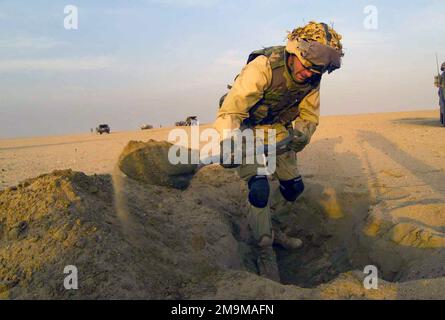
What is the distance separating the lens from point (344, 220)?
452 cm

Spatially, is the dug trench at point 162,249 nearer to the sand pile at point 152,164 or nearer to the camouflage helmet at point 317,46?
the sand pile at point 152,164

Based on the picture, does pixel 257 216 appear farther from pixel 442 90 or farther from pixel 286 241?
pixel 442 90

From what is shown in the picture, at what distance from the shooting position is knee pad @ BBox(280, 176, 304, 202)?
424 cm

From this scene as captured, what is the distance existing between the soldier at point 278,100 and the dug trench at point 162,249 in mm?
348

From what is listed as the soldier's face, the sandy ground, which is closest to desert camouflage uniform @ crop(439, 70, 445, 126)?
the sandy ground

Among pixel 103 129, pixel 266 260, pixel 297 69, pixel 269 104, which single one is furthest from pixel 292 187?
pixel 103 129

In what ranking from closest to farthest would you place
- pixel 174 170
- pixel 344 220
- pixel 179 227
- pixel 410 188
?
pixel 179 227, pixel 174 170, pixel 344 220, pixel 410 188

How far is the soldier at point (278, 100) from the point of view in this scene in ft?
10.7

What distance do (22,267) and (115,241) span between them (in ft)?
1.65

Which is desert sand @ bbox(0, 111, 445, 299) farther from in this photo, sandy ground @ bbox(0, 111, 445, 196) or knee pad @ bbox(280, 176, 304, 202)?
knee pad @ bbox(280, 176, 304, 202)

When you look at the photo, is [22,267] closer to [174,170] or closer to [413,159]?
[174,170]

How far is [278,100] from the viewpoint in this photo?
11.9 feet

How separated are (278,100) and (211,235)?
127 cm

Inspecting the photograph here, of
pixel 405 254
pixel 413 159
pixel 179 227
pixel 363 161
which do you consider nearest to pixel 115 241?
pixel 179 227
